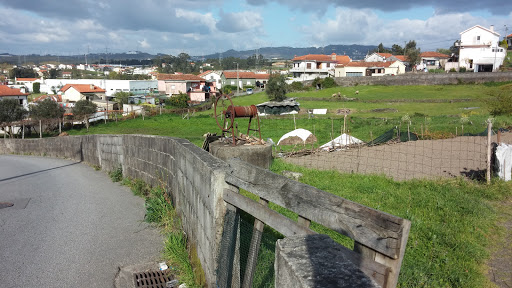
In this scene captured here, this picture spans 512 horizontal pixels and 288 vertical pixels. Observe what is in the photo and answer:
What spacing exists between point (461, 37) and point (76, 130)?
233 feet

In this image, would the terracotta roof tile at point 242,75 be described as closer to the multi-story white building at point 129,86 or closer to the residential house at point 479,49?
the multi-story white building at point 129,86

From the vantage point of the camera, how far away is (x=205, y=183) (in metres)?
5.02

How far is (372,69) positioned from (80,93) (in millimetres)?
57974

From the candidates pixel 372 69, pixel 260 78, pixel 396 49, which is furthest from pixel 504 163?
pixel 396 49

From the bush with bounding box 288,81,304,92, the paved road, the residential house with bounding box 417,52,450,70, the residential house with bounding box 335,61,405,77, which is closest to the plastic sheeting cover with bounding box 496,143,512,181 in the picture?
the paved road

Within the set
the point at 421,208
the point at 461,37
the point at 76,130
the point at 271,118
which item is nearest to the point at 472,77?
the point at 461,37

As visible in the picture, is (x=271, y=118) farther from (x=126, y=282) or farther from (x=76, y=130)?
(x=126, y=282)

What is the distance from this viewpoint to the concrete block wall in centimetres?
468

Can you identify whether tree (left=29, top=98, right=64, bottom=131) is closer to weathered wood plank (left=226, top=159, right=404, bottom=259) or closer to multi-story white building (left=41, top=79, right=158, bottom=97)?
multi-story white building (left=41, top=79, right=158, bottom=97)

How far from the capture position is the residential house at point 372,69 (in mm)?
85438

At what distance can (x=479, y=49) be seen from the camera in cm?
7644

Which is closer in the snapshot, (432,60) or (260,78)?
(260,78)

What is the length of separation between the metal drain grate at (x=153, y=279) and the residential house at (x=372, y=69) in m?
84.8

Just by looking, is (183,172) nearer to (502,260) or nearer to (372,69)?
(502,260)
